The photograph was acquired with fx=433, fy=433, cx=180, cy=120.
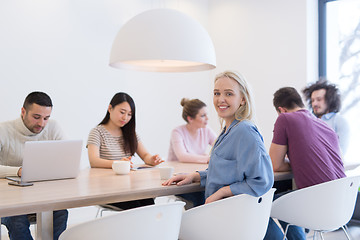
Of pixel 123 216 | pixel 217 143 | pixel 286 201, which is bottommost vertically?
pixel 286 201

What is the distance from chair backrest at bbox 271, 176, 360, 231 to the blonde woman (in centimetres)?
43

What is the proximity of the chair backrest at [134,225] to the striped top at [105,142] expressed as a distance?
1.57 metres

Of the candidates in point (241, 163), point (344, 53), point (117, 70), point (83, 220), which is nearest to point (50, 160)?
point (241, 163)

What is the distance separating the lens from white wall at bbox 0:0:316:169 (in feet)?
13.8

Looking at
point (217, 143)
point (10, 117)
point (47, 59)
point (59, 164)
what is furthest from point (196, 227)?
point (47, 59)

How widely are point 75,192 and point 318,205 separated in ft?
4.26

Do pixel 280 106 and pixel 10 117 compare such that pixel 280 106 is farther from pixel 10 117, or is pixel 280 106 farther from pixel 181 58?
pixel 10 117

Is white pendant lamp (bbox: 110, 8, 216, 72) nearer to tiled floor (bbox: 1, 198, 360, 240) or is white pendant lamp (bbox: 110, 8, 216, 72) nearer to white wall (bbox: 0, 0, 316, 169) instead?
white wall (bbox: 0, 0, 316, 169)

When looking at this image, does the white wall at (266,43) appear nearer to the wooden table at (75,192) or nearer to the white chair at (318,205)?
the white chair at (318,205)

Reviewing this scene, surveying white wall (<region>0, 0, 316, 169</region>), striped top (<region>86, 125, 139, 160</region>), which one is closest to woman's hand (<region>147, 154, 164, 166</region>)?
striped top (<region>86, 125, 139, 160</region>)

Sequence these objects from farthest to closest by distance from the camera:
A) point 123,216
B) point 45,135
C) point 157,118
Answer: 1. point 157,118
2. point 45,135
3. point 123,216

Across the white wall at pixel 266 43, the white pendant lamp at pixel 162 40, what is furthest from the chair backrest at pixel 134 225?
the white wall at pixel 266 43

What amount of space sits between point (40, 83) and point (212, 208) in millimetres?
2944

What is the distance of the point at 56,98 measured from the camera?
4434 mm
